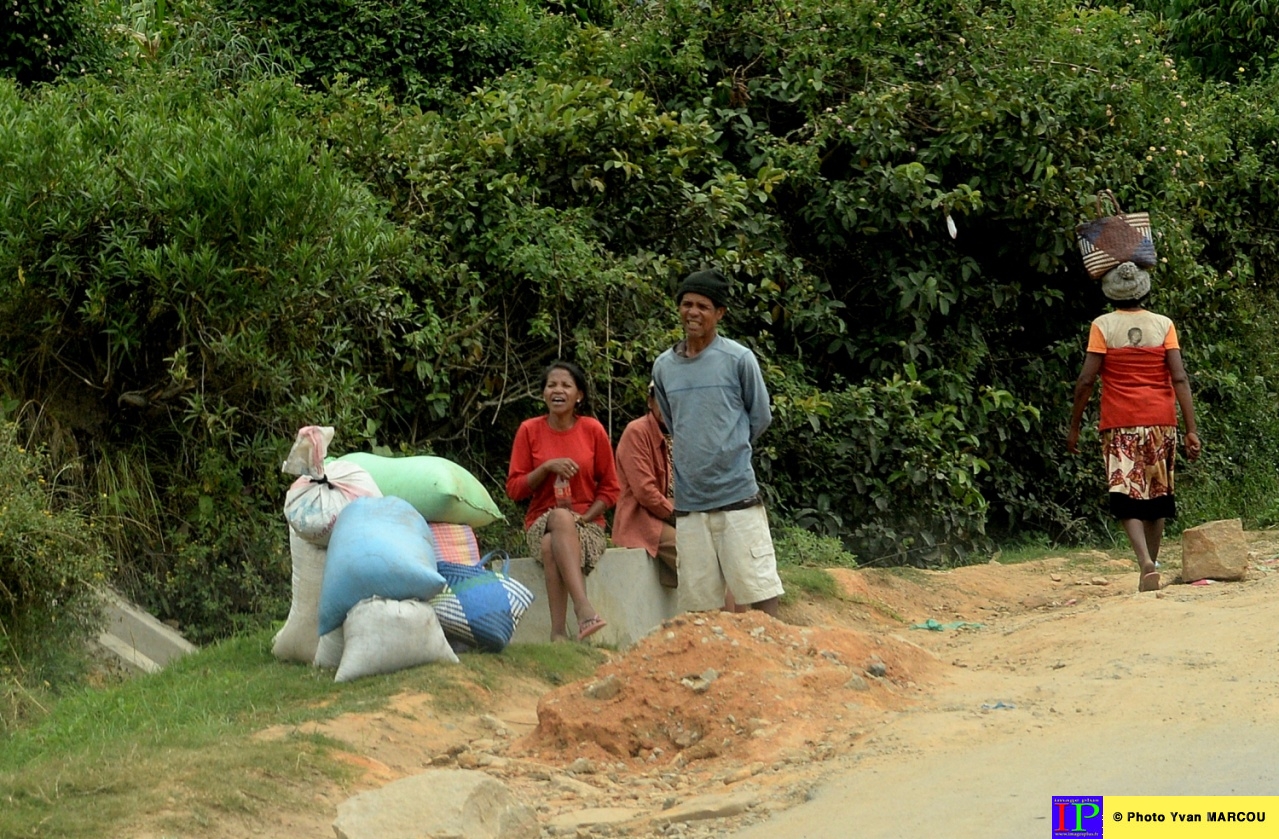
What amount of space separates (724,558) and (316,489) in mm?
1793

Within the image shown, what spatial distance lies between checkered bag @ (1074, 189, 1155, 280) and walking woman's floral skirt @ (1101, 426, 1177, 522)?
4.64 feet

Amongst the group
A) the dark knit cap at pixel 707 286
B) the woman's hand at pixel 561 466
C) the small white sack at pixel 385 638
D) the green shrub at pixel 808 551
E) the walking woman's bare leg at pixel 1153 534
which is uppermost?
the dark knit cap at pixel 707 286

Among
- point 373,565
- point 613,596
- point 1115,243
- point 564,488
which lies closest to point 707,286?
point 564,488

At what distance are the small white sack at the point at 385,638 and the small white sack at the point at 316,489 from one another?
52cm

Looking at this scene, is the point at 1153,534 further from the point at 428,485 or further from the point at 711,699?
the point at 428,485

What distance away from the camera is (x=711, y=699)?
225 inches

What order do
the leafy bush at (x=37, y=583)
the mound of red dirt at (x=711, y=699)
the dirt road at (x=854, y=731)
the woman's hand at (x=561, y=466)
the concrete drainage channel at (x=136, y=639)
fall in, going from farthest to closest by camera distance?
the woman's hand at (x=561, y=466), the concrete drainage channel at (x=136, y=639), the leafy bush at (x=37, y=583), the mound of red dirt at (x=711, y=699), the dirt road at (x=854, y=731)

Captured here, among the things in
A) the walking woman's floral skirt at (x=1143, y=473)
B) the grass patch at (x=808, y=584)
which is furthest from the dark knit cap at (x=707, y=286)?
the walking woman's floral skirt at (x=1143, y=473)

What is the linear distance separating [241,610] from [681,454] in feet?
8.14

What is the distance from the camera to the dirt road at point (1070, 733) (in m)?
4.48

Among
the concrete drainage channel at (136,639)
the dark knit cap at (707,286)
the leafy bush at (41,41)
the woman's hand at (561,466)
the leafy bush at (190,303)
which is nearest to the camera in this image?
the dark knit cap at (707,286)

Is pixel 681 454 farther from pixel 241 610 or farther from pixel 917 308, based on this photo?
pixel 917 308

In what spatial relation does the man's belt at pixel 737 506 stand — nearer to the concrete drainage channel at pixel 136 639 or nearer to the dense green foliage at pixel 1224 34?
the concrete drainage channel at pixel 136 639

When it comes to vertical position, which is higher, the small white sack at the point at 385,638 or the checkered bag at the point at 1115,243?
the checkered bag at the point at 1115,243
